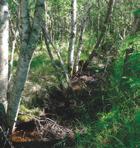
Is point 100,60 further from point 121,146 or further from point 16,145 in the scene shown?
point 121,146

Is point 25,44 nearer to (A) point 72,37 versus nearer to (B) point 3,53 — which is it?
(B) point 3,53

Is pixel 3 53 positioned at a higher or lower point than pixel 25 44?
lower

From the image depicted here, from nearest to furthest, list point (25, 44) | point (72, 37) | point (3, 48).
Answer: point (25, 44) → point (3, 48) → point (72, 37)

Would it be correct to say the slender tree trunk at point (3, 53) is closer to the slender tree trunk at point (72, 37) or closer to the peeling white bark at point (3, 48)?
the peeling white bark at point (3, 48)

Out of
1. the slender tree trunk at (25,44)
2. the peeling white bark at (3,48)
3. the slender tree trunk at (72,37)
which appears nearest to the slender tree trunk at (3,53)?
the peeling white bark at (3,48)

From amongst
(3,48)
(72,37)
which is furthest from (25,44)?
(72,37)

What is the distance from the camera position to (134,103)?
716 centimetres

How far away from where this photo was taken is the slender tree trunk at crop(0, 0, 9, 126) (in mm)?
7379

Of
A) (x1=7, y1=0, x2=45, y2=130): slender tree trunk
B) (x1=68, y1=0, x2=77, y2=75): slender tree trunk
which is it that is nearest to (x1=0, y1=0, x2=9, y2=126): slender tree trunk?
(x1=7, y1=0, x2=45, y2=130): slender tree trunk

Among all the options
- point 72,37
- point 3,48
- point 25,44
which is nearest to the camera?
point 25,44

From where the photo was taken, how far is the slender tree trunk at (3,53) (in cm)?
738

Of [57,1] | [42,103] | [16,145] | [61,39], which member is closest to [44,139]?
[16,145]

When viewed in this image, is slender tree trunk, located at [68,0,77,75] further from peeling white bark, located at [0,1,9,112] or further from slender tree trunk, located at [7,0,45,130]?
slender tree trunk, located at [7,0,45,130]

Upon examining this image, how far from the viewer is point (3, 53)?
758 centimetres
